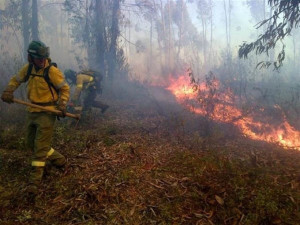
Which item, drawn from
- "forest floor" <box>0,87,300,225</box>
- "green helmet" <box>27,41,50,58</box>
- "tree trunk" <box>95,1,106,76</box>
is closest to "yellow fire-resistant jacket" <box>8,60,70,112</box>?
"green helmet" <box>27,41,50,58</box>

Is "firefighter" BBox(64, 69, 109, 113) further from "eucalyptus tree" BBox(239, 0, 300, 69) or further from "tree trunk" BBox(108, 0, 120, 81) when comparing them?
"tree trunk" BBox(108, 0, 120, 81)

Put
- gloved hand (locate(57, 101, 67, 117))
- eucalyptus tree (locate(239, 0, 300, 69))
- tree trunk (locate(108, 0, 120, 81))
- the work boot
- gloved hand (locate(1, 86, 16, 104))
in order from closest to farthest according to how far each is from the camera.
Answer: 1. the work boot
2. gloved hand (locate(1, 86, 16, 104))
3. gloved hand (locate(57, 101, 67, 117))
4. eucalyptus tree (locate(239, 0, 300, 69))
5. tree trunk (locate(108, 0, 120, 81))

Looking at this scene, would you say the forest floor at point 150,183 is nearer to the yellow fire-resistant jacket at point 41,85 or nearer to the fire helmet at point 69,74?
the yellow fire-resistant jacket at point 41,85

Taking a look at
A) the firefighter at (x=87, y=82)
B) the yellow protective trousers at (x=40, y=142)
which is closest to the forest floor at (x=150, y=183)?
the yellow protective trousers at (x=40, y=142)

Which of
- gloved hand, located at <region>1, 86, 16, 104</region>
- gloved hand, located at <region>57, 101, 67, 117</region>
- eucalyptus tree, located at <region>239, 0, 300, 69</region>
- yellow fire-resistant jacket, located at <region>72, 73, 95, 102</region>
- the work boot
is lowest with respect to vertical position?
the work boot

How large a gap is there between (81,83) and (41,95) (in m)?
3.03

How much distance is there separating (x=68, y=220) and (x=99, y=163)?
145 centimetres

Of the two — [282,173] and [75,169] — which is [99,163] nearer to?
[75,169]

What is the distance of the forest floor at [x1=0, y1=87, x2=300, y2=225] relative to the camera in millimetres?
3504

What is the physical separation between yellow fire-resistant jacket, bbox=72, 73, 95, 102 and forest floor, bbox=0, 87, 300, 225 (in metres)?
1.23

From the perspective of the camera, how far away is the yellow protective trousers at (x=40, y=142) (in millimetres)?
4137

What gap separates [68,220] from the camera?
135 inches

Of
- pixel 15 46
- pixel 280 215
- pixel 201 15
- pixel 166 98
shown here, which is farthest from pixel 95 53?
pixel 201 15

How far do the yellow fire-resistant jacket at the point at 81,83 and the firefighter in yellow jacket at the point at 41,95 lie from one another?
259cm
